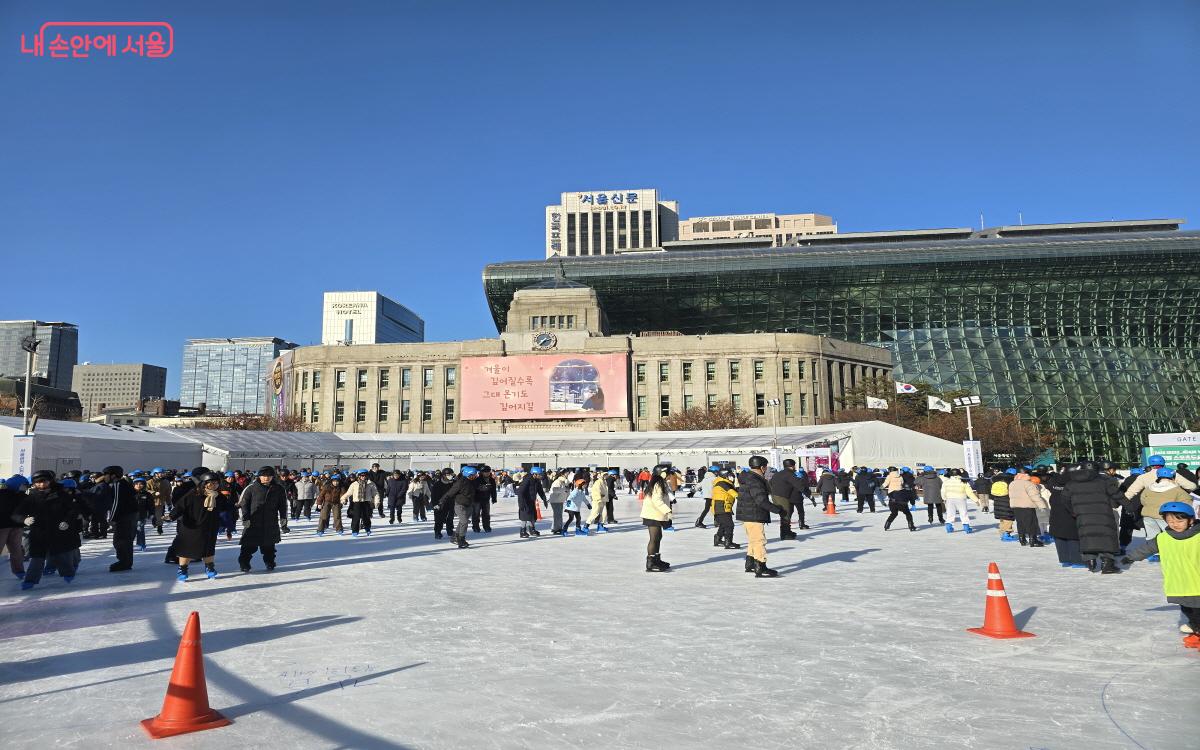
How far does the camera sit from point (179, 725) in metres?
4.68

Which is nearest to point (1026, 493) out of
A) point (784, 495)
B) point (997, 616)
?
point (784, 495)

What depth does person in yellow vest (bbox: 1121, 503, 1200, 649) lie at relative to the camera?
6.36 metres

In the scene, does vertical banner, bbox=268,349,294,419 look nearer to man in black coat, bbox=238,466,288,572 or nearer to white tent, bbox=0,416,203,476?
white tent, bbox=0,416,203,476

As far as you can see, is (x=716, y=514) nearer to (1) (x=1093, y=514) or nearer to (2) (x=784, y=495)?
(2) (x=784, y=495)

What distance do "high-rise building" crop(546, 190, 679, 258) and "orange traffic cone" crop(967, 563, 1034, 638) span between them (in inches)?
6399

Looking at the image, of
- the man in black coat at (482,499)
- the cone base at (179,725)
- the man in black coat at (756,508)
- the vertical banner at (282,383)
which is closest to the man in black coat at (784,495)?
the man in black coat at (756,508)

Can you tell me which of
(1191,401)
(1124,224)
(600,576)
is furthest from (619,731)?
(1124,224)

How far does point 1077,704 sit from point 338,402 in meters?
79.8

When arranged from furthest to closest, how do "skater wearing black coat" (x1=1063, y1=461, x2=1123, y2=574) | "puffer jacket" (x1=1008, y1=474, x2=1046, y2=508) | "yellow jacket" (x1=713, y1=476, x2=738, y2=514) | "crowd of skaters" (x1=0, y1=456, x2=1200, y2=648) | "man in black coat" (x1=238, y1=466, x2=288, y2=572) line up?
"yellow jacket" (x1=713, y1=476, x2=738, y2=514) < "puffer jacket" (x1=1008, y1=474, x2=1046, y2=508) < "man in black coat" (x1=238, y1=466, x2=288, y2=572) < "skater wearing black coat" (x1=1063, y1=461, x2=1123, y2=574) < "crowd of skaters" (x1=0, y1=456, x2=1200, y2=648)

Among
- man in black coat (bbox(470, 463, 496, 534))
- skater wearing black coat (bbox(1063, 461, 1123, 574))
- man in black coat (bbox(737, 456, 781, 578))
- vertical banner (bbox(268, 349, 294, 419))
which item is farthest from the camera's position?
vertical banner (bbox(268, 349, 294, 419))

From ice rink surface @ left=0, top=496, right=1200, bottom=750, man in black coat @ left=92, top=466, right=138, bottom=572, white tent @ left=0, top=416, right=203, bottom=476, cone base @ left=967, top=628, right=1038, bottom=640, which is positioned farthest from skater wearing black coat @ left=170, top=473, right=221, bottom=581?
white tent @ left=0, top=416, right=203, bottom=476

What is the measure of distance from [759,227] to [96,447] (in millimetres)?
150966

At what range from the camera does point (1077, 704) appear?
514 centimetres

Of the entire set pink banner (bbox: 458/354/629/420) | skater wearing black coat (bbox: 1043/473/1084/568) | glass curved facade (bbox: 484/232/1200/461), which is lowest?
skater wearing black coat (bbox: 1043/473/1084/568)
